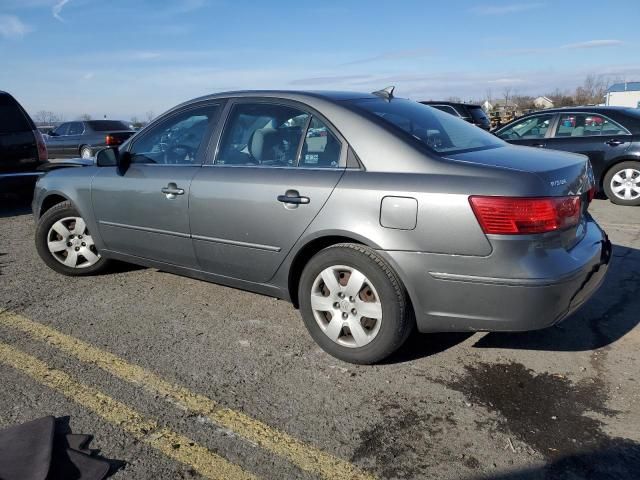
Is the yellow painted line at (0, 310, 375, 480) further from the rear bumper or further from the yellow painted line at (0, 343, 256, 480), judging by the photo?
the rear bumper

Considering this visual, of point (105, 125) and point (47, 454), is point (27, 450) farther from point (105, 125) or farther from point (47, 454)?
point (105, 125)

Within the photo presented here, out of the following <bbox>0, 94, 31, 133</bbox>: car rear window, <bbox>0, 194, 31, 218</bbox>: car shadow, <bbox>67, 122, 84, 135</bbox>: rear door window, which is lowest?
<bbox>0, 194, 31, 218</bbox>: car shadow

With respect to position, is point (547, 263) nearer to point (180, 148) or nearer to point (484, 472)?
point (484, 472)

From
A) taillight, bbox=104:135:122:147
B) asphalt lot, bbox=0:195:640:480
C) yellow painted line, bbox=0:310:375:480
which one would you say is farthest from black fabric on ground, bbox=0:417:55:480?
taillight, bbox=104:135:122:147

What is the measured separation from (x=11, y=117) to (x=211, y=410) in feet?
22.3

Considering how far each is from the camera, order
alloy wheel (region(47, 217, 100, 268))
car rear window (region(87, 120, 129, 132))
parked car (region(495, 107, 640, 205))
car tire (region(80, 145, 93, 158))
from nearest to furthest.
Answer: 1. alloy wheel (region(47, 217, 100, 268))
2. parked car (region(495, 107, 640, 205))
3. car tire (region(80, 145, 93, 158))
4. car rear window (region(87, 120, 129, 132))

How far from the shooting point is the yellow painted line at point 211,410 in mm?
2340

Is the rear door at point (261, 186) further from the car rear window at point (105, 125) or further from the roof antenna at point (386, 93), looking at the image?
the car rear window at point (105, 125)

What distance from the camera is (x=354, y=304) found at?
3139mm

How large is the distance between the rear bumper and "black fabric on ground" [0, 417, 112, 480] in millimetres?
1726

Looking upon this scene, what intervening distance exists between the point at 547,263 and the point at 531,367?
82 cm

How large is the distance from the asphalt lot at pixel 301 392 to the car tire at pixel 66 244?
1.79ft

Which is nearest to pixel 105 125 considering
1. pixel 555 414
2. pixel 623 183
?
pixel 623 183

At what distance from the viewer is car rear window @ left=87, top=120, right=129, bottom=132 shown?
59.0 feet
